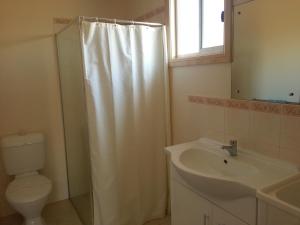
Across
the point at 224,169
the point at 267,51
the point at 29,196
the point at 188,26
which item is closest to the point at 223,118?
the point at 224,169

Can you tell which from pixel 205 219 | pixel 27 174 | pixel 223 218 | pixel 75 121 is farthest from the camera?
pixel 27 174

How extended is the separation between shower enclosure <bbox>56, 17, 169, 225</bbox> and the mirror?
79 cm

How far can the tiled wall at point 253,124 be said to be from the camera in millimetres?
1302

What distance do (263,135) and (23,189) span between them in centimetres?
201

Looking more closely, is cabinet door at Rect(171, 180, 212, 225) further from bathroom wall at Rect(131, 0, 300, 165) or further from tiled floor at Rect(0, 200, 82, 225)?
tiled floor at Rect(0, 200, 82, 225)

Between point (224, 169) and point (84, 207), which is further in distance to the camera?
point (84, 207)

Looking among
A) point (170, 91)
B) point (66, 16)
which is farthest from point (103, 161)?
point (66, 16)

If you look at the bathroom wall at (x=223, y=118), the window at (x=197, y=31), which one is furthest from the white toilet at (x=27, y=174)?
the window at (x=197, y=31)

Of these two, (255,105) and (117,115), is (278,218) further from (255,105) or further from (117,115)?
(117,115)

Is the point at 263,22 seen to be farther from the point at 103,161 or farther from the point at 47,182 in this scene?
the point at 47,182

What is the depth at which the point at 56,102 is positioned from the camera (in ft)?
8.54

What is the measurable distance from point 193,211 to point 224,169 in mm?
333

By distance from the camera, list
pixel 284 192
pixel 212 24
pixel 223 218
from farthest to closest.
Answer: pixel 212 24 → pixel 223 218 → pixel 284 192

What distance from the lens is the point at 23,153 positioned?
90.7 inches
